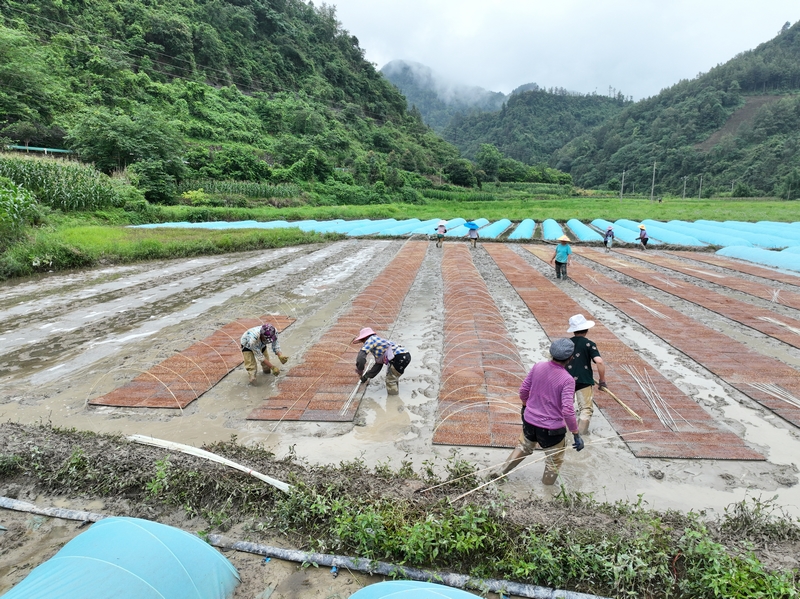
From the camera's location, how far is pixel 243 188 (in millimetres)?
30391

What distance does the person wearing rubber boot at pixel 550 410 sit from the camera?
3326 millimetres

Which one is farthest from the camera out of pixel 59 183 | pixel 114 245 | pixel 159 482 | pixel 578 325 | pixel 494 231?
pixel 494 231

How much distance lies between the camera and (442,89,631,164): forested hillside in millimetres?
93688

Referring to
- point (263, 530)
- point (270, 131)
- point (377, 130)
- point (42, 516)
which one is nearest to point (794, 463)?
Result: point (263, 530)

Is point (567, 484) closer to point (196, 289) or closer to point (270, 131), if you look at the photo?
point (196, 289)

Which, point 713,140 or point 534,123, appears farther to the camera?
point 534,123

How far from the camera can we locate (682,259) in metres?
15.5

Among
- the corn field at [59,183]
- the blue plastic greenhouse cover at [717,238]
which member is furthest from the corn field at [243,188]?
the blue plastic greenhouse cover at [717,238]

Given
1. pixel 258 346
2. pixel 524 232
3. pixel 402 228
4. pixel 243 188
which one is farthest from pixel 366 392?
pixel 243 188

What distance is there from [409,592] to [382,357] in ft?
9.85

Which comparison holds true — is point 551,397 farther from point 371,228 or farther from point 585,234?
point 585,234

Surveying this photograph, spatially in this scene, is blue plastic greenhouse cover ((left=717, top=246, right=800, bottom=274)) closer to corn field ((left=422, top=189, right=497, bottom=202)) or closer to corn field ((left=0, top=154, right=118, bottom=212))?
corn field ((left=0, top=154, right=118, bottom=212))

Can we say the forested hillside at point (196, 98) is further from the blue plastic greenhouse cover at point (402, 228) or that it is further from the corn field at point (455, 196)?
the blue plastic greenhouse cover at point (402, 228)

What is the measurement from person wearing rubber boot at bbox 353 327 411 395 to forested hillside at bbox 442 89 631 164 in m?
91.9
